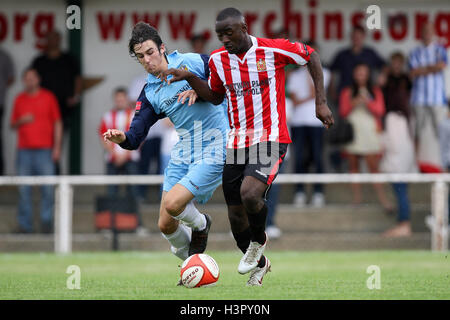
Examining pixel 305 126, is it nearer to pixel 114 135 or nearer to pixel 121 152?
pixel 121 152

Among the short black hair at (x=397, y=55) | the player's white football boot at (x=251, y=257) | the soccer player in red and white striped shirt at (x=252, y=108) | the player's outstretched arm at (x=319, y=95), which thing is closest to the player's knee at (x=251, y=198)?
the soccer player in red and white striped shirt at (x=252, y=108)

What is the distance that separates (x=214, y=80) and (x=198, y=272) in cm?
160

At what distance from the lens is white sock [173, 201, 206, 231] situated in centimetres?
766

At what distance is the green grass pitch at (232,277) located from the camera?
269 inches

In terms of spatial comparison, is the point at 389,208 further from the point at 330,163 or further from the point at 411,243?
the point at 330,163

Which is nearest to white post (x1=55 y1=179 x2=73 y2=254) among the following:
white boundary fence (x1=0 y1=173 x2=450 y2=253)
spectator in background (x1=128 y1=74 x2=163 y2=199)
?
white boundary fence (x1=0 y1=173 x2=450 y2=253)

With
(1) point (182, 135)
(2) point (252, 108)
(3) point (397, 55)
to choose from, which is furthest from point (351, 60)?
(2) point (252, 108)

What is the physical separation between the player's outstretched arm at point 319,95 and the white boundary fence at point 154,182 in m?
5.46

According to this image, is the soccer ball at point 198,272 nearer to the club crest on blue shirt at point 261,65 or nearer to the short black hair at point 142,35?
the club crest on blue shirt at point 261,65

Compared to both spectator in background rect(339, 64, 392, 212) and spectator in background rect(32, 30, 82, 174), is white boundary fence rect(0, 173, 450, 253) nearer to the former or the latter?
spectator in background rect(339, 64, 392, 212)

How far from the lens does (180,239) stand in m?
7.97

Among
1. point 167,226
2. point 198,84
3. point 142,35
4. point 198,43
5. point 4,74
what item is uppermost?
point 198,43

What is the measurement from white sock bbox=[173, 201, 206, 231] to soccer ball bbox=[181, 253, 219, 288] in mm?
399
